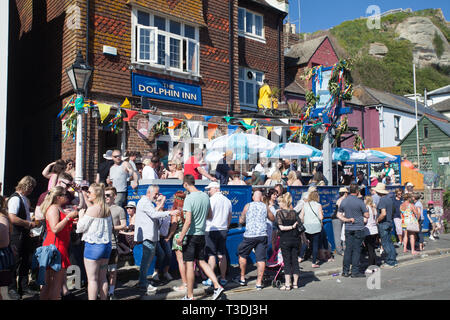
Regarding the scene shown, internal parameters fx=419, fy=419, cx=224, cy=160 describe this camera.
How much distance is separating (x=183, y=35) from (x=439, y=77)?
66370 mm

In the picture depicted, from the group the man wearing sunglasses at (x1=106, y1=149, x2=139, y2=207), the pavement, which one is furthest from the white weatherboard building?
the pavement

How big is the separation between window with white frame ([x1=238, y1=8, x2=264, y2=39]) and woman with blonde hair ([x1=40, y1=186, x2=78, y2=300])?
14.3 metres

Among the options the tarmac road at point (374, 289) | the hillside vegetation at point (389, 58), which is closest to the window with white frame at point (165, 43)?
the tarmac road at point (374, 289)

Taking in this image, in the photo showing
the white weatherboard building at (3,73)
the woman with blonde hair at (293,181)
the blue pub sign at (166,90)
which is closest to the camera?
the white weatherboard building at (3,73)

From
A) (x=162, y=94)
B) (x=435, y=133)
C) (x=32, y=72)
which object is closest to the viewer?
(x=162, y=94)

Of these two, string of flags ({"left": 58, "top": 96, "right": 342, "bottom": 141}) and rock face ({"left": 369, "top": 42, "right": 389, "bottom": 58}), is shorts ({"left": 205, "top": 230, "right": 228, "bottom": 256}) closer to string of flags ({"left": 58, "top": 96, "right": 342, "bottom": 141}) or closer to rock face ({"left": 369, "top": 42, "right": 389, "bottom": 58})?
string of flags ({"left": 58, "top": 96, "right": 342, "bottom": 141})

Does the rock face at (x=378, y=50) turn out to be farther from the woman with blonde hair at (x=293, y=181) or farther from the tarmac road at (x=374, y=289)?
the tarmac road at (x=374, y=289)

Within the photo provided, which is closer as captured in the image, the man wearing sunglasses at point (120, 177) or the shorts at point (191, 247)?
the shorts at point (191, 247)

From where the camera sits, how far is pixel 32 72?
51.0 ft

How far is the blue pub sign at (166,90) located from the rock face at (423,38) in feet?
225

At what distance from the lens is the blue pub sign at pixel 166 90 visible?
45.1ft
